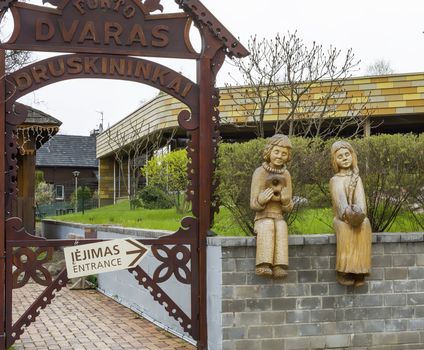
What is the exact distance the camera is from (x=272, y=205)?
6562mm

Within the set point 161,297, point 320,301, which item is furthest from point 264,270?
point 161,297

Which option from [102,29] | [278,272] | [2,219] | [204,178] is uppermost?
[102,29]

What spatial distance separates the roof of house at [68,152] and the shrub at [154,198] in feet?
113

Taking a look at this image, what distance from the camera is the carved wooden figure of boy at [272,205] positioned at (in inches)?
255

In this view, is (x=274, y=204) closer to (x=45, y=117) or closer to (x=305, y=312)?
(x=305, y=312)

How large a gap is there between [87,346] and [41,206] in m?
34.1

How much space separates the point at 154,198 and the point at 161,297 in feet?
39.2

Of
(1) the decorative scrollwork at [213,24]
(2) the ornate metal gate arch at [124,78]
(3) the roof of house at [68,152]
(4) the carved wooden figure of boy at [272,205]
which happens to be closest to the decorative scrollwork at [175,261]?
(2) the ornate metal gate arch at [124,78]

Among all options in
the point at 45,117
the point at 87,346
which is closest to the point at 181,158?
the point at 45,117

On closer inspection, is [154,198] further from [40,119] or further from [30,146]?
[40,119]

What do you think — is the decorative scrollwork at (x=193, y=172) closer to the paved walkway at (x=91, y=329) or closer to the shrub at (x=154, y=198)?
the paved walkway at (x=91, y=329)

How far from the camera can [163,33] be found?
22.9ft

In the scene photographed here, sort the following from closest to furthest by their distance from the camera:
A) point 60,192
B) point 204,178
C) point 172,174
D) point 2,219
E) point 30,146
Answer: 1. point 2,219
2. point 204,178
3. point 172,174
4. point 30,146
5. point 60,192

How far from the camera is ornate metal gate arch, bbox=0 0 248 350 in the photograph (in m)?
6.53
